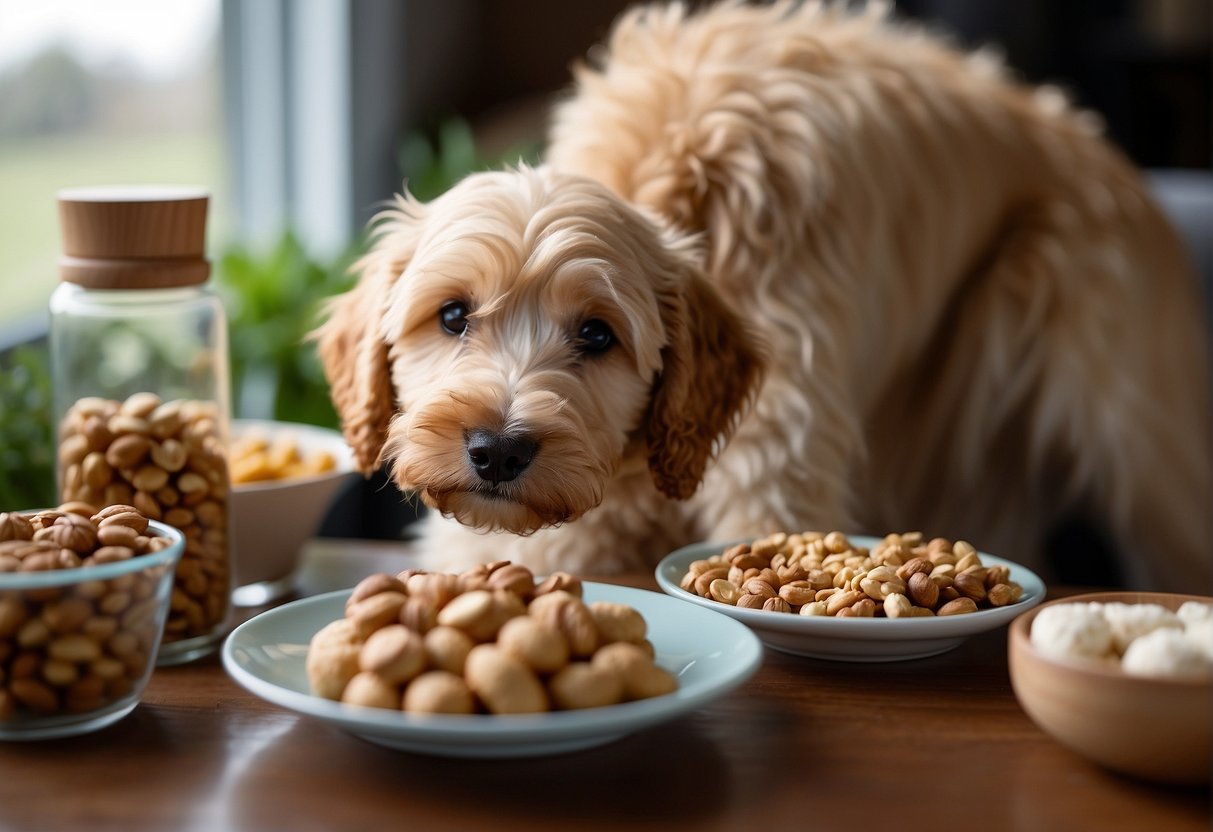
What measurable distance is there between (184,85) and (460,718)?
249cm

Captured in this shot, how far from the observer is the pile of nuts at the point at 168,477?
3.68 ft

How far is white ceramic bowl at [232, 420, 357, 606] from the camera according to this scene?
4.30ft

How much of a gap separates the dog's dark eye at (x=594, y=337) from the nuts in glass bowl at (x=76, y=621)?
1.53 ft

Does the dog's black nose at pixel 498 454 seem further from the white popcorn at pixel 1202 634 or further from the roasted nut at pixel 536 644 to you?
the white popcorn at pixel 1202 634

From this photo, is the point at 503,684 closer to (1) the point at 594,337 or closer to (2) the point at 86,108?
(1) the point at 594,337

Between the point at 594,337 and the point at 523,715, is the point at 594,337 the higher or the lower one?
the higher one

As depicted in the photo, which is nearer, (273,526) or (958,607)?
(958,607)

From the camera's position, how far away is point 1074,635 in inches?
33.3

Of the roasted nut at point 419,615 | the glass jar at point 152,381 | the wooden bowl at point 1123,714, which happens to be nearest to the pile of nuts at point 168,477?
the glass jar at point 152,381

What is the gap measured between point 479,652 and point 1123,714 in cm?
39

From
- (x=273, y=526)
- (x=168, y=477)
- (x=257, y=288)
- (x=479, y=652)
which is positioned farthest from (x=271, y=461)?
(x=257, y=288)

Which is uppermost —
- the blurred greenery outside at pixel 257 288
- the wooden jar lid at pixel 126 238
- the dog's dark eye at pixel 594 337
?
the wooden jar lid at pixel 126 238

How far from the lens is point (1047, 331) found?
6.64 ft

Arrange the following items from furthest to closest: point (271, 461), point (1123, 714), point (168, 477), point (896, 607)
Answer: point (271, 461) → point (168, 477) → point (896, 607) → point (1123, 714)
